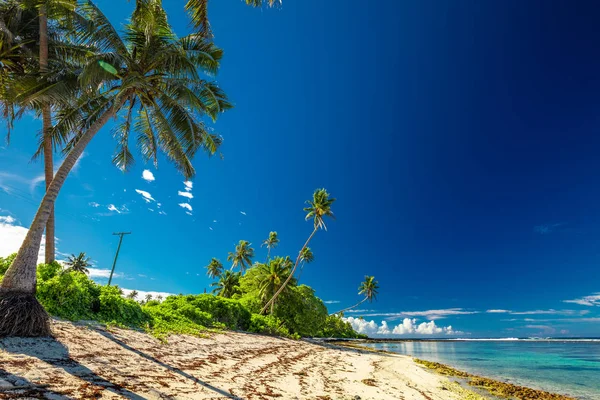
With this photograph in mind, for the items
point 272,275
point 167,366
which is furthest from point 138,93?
point 272,275

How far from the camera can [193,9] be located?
9352 mm

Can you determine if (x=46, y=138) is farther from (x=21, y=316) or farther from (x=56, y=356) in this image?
(x=56, y=356)

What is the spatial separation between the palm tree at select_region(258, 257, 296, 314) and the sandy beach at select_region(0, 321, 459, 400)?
87.2 feet

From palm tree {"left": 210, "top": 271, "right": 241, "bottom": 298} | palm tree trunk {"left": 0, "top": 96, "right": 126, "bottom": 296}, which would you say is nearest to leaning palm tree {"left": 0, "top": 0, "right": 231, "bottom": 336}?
palm tree trunk {"left": 0, "top": 96, "right": 126, "bottom": 296}

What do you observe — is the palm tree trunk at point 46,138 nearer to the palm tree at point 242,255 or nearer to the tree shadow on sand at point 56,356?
the tree shadow on sand at point 56,356

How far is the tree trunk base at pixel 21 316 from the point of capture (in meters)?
6.02

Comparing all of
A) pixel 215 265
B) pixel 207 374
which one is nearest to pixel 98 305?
pixel 207 374

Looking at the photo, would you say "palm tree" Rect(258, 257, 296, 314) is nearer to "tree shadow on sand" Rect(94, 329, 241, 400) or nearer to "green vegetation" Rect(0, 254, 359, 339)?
"green vegetation" Rect(0, 254, 359, 339)

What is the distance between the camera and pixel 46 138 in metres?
10.3

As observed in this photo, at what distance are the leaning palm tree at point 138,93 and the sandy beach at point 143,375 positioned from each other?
7.05 feet

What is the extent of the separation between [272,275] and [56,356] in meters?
31.8

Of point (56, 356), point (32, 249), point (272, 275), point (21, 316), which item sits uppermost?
point (272, 275)

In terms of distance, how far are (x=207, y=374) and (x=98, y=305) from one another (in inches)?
249

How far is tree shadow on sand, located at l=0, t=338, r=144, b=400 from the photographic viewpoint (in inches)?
179
